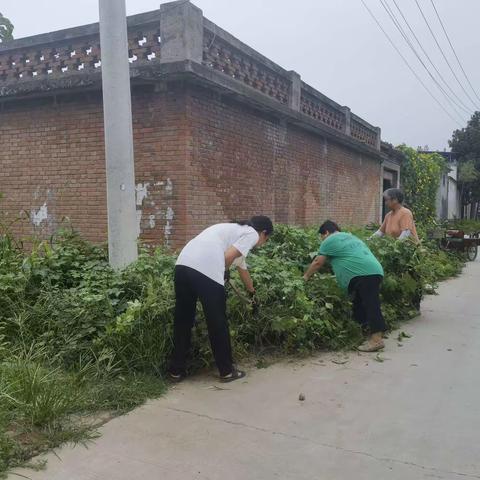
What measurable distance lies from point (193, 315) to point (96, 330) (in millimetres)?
834

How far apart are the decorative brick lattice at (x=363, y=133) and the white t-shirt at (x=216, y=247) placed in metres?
10.1

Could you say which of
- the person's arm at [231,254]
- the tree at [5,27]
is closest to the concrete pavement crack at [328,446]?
the person's arm at [231,254]

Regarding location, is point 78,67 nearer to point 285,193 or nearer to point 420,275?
point 285,193

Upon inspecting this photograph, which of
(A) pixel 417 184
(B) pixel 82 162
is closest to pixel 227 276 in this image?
(B) pixel 82 162

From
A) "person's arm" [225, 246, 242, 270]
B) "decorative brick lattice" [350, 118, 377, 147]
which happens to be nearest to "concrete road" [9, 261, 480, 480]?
"person's arm" [225, 246, 242, 270]

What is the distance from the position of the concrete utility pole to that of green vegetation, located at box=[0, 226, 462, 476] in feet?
1.11

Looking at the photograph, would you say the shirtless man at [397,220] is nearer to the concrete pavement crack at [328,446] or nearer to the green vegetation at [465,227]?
the concrete pavement crack at [328,446]

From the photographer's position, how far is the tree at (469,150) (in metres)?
36.7

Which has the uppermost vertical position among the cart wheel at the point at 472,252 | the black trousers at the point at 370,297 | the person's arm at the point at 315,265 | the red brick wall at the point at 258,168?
the red brick wall at the point at 258,168

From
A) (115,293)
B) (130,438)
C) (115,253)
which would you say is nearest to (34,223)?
(115,253)

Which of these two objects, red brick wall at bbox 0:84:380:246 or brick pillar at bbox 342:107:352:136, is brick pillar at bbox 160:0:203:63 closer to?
red brick wall at bbox 0:84:380:246

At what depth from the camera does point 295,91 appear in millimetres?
9789

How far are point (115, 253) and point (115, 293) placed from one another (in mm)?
601

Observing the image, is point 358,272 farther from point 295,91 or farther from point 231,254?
point 295,91
